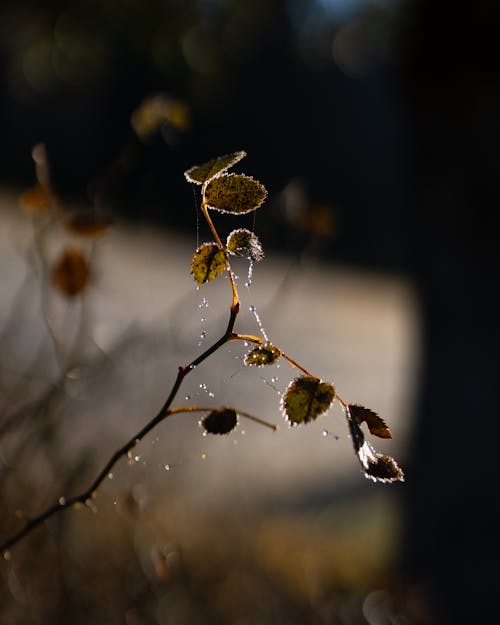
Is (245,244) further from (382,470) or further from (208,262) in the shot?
(382,470)

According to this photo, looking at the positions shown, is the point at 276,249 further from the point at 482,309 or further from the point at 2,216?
the point at 482,309

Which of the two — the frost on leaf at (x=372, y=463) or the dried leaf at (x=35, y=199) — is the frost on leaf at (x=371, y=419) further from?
the dried leaf at (x=35, y=199)

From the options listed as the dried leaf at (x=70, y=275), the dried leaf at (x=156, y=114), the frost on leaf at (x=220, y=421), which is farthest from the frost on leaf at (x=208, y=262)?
the dried leaf at (x=156, y=114)

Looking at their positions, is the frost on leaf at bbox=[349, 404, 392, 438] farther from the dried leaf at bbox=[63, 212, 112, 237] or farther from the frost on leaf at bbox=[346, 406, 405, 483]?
the dried leaf at bbox=[63, 212, 112, 237]

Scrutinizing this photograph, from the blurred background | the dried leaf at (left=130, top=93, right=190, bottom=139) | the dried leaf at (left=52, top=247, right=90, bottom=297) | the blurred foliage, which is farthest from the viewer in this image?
the blurred foliage

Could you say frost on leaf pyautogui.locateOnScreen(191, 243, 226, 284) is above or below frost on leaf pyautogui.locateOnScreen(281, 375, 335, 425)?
above

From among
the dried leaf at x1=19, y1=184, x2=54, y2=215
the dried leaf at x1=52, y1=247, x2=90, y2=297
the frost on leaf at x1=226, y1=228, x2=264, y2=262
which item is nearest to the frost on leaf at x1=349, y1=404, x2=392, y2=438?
the frost on leaf at x1=226, y1=228, x2=264, y2=262

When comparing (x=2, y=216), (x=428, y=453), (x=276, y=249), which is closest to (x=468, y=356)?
(x=428, y=453)
